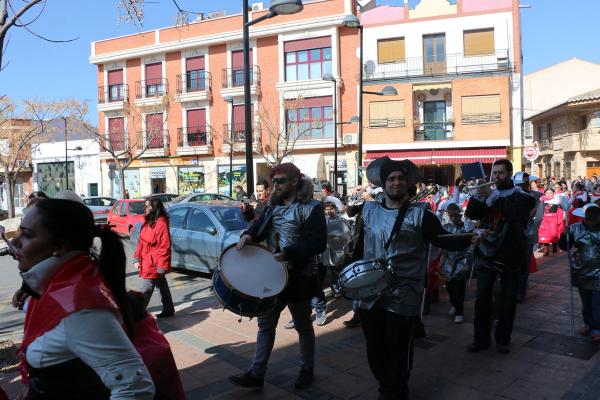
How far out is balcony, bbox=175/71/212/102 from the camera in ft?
110

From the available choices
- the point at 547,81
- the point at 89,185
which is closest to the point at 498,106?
the point at 547,81

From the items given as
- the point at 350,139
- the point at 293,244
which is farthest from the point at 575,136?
the point at 293,244

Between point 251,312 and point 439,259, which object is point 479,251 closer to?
point 439,259

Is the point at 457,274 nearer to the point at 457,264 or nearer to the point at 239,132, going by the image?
the point at 457,264

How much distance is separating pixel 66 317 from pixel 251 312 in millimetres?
2180

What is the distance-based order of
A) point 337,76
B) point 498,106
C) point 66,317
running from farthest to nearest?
point 337,76 → point 498,106 → point 66,317

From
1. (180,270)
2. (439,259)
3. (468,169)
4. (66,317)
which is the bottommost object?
(180,270)

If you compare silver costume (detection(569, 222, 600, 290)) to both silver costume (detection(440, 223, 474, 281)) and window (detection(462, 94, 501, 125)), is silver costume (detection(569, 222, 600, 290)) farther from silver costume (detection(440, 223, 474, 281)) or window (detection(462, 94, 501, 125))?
window (detection(462, 94, 501, 125))

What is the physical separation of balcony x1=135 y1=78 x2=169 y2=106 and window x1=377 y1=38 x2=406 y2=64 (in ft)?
50.2

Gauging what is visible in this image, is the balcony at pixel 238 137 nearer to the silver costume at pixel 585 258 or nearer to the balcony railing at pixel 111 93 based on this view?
the balcony railing at pixel 111 93

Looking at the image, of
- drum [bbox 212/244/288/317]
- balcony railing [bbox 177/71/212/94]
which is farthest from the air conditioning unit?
drum [bbox 212/244/288/317]

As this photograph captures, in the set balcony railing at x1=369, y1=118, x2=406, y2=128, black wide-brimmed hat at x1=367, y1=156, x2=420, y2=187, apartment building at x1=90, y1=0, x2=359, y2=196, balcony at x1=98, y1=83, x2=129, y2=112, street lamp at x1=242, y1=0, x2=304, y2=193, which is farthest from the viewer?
balcony at x1=98, y1=83, x2=129, y2=112

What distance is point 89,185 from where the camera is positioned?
129 feet

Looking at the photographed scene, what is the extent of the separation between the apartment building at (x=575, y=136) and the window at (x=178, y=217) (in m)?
28.1
